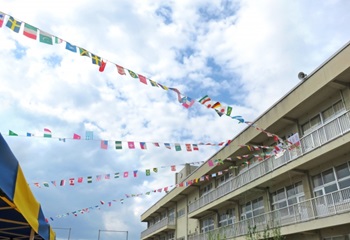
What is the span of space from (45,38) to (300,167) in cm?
1247

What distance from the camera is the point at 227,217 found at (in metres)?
22.7

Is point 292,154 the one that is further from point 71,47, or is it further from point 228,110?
point 71,47

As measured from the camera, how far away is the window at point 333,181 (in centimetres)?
1327

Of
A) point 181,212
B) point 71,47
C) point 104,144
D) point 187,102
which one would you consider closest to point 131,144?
point 104,144

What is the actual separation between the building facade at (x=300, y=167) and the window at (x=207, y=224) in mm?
2828

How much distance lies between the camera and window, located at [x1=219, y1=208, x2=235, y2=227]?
869 inches

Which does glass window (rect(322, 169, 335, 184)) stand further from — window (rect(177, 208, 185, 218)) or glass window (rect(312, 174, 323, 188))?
window (rect(177, 208, 185, 218))

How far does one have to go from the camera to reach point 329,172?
47.3 feet

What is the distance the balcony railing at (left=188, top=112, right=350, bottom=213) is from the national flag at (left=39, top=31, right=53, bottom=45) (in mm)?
11027

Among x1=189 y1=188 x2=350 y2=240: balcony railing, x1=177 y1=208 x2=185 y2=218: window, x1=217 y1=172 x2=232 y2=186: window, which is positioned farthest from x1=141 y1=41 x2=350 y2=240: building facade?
x1=177 y1=208 x2=185 y2=218: window

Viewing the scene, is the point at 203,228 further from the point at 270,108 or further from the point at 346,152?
the point at 346,152

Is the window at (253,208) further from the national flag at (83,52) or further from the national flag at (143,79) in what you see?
the national flag at (83,52)

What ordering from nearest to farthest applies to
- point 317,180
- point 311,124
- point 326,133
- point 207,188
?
point 326,133
point 317,180
point 311,124
point 207,188

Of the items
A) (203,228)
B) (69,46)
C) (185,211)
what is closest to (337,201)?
(69,46)
